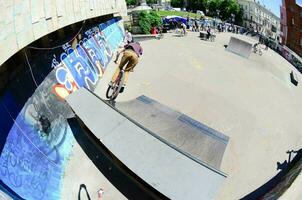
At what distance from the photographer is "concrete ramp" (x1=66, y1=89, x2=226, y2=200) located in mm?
8922

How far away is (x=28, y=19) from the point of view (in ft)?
34.8

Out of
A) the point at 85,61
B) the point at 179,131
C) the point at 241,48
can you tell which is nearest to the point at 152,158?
the point at 179,131

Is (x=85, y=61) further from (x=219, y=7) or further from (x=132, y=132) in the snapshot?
(x=219, y=7)

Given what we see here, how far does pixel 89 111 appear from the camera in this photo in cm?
1157

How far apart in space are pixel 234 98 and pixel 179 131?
350 inches

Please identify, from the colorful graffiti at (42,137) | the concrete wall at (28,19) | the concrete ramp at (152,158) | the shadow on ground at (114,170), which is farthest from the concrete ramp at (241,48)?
the concrete ramp at (152,158)

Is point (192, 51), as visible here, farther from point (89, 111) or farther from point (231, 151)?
point (89, 111)

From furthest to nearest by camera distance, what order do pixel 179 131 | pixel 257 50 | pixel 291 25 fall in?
pixel 257 50 → pixel 291 25 → pixel 179 131

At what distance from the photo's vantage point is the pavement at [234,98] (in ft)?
48.8

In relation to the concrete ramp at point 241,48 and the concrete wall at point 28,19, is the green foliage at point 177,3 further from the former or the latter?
the concrete wall at point 28,19

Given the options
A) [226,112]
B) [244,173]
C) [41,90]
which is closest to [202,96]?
[226,112]

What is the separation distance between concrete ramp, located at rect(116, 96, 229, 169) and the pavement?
1.15 meters

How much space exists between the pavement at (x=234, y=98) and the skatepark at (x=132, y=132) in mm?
77

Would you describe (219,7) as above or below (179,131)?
below
